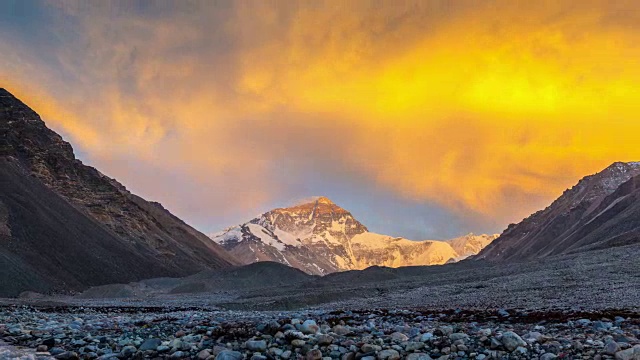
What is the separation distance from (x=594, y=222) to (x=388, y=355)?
14115cm

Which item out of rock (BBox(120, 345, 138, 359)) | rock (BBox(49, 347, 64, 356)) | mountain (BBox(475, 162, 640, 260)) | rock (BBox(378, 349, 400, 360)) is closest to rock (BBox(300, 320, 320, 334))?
rock (BBox(378, 349, 400, 360))

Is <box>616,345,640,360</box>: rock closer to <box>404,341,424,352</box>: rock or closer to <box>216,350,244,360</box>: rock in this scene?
<box>404,341,424,352</box>: rock

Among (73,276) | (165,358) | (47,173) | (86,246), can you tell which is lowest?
(165,358)

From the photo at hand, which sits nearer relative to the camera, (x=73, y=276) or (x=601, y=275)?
(x=601, y=275)

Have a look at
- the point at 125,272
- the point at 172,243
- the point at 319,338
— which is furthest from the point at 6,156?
the point at 319,338

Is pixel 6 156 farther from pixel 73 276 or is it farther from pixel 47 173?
pixel 73 276

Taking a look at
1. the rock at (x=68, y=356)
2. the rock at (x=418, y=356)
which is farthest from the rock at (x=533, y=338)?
the rock at (x=68, y=356)

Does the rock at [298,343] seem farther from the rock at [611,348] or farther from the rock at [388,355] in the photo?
the rock at [611,348]

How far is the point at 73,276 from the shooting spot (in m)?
91.8

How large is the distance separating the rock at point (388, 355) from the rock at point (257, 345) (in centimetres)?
276

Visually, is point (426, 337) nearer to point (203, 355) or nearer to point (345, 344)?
point (345, 344)

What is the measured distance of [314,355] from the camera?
35.6ft

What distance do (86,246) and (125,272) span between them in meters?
9.58

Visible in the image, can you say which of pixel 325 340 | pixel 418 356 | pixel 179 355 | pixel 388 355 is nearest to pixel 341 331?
pixel 325 340
